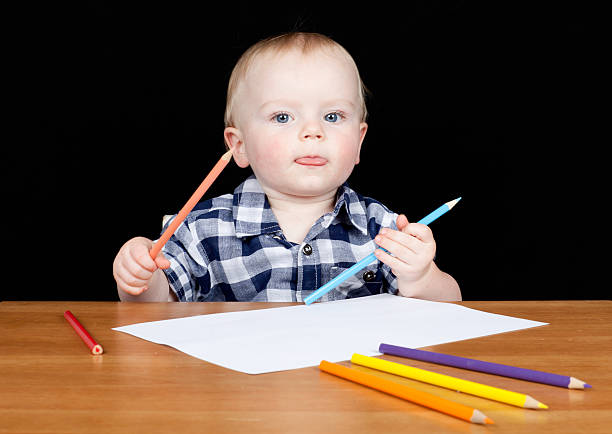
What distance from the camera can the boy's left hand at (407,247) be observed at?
1210mm

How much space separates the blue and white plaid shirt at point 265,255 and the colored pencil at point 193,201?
349 mm

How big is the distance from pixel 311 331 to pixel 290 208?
2.24ft

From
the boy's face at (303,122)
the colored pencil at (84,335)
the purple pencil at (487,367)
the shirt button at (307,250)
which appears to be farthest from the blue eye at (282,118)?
the purple pencil at (487,367)

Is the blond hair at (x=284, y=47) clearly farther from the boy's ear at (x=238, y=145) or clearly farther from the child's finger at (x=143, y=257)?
the child's finger at (x=143, y=257)

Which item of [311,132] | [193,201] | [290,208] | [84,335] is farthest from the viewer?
[290,208]

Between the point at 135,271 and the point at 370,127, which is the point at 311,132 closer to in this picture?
the point at 135,271

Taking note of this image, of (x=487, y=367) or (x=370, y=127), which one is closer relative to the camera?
(x=487, y=367)

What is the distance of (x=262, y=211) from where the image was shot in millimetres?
1524

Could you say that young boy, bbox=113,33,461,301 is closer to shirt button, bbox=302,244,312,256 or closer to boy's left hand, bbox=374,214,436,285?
shirt button, bbox=302,244,312,256

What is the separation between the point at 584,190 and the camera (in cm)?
203

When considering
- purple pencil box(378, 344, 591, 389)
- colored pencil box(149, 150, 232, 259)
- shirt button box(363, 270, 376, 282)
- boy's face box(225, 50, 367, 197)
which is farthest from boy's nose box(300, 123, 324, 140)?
purple pencil box(378, 344, 591, 389)

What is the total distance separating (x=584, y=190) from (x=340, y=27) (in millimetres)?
762

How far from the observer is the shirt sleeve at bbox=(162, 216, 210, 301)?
1.43 m

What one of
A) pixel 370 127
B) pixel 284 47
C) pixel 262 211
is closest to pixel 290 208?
pixel 262 211
